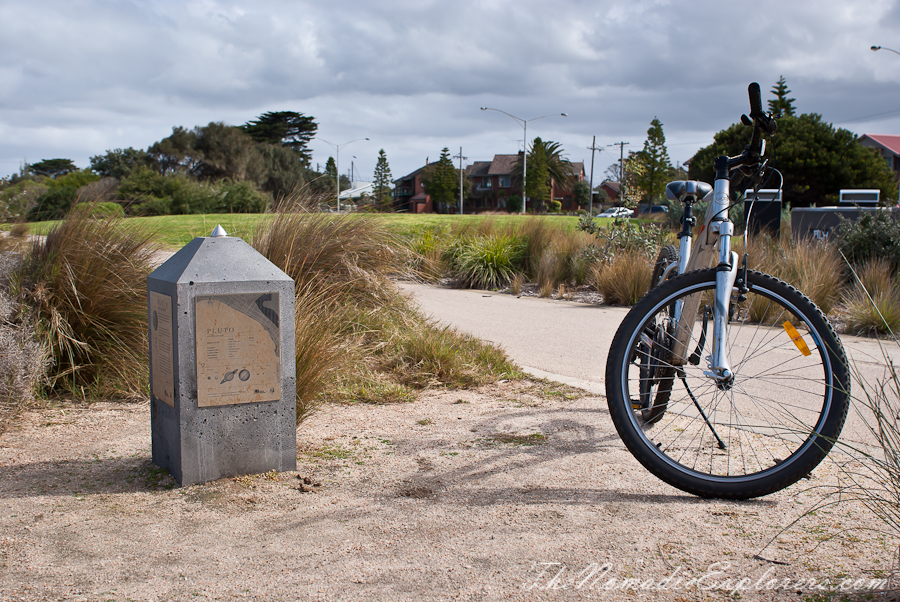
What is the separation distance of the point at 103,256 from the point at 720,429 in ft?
13.4

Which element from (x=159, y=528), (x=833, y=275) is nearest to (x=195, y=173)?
(x=833, y=275)

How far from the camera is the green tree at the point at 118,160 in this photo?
52281mm

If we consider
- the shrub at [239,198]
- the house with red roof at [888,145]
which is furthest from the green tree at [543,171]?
the shrub at [239,198]

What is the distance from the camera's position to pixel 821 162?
44.8 m

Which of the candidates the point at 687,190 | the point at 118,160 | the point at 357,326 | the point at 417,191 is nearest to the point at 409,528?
the point at 687,190

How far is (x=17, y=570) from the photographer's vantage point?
7.43 ft

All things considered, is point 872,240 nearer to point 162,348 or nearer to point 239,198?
point 162,348

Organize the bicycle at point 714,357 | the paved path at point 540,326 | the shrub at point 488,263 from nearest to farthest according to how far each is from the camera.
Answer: the bicycle at point 714,357
the paved path at point 540,326
the shrub at point 488,263

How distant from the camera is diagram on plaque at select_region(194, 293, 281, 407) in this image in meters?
2.94

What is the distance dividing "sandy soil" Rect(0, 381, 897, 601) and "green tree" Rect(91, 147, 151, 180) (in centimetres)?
5450

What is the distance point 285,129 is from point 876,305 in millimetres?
75037

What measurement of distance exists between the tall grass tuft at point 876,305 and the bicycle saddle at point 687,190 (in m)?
4.28

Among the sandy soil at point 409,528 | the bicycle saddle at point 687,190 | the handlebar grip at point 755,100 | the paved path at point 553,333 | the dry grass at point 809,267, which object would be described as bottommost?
the sandy soil at point 409,528

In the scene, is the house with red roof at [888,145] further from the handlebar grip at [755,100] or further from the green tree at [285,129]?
the handlebar grip at [755,100]
